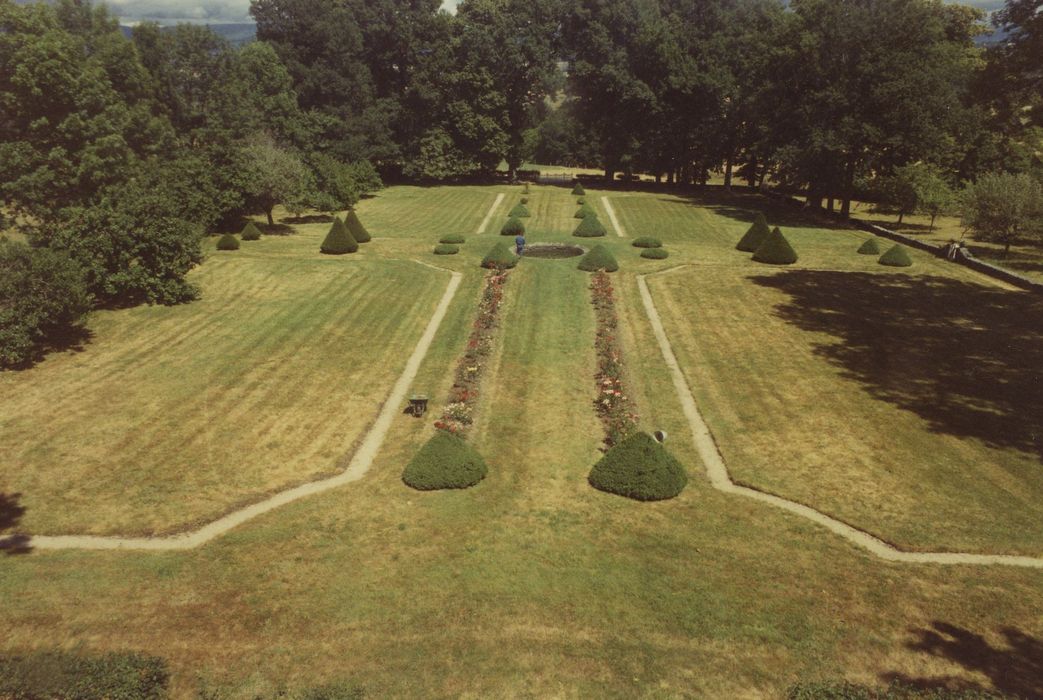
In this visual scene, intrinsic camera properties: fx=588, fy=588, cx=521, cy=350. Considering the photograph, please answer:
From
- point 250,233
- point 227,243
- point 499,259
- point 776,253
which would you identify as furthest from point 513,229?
point 227,243

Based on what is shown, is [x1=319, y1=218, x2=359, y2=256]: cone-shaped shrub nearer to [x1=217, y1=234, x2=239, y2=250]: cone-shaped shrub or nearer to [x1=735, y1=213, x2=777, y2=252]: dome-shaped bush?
[x1=217, y1=234, x2=239, y2=250]: cone-shaped shrub

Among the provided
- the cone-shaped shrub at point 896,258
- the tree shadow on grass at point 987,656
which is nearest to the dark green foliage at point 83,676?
the tree shadow on grass at point 987,656

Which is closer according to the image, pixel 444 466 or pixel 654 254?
pixel 444 466

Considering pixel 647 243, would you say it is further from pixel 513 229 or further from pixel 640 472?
pixel 640 472

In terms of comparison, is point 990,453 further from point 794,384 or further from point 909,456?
point 794,384

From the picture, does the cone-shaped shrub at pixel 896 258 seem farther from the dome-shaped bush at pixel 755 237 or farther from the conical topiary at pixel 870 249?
the dome-shaped bush at pixel 755 237

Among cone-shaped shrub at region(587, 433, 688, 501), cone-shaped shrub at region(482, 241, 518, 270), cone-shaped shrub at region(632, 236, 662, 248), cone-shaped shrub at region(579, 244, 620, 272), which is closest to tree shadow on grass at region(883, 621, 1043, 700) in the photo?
cone-shaped shrub at region(587, 433, 688, 501)

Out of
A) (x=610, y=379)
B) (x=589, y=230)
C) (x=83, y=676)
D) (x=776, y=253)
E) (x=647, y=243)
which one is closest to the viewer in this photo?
(x=83, y=676)
